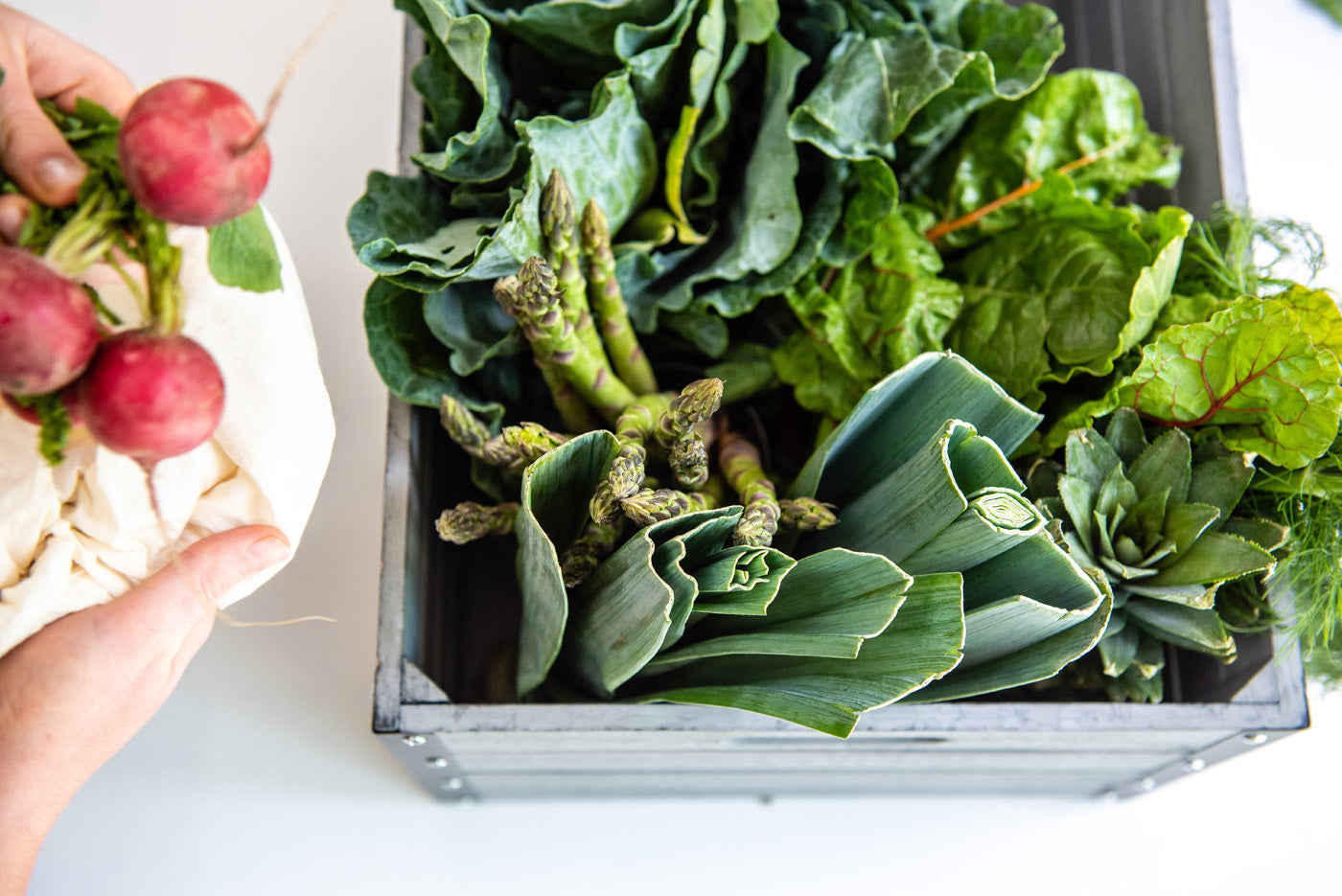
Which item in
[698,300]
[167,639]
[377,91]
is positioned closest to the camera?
[167,639]

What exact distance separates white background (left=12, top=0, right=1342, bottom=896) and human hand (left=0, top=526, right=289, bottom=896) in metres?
0.19

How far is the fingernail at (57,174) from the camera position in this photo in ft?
1.18

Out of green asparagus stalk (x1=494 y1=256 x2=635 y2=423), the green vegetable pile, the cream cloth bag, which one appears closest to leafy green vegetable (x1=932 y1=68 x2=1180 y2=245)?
the green vegetable pile

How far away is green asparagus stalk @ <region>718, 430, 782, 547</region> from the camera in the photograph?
1.56 ft

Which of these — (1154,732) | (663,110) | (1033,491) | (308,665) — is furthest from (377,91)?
(1154,732)

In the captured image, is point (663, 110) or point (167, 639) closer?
point (167, 639)

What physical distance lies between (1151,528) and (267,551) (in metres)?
0.45

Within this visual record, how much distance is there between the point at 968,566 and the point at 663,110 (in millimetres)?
325

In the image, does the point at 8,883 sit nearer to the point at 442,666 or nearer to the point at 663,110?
the point at 442,666

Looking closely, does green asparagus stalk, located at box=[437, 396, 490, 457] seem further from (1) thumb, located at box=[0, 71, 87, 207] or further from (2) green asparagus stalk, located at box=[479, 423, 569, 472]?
(1) thumb, located at box=[0, 71, 87, 207]

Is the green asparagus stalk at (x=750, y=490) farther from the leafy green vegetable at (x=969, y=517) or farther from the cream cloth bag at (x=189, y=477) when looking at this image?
the cream cloth bag at (x=189, y=477)

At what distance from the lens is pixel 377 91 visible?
0.80 meters

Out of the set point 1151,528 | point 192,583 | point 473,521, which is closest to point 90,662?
point 192,583

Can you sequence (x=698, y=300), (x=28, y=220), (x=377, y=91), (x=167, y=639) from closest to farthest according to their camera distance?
(x=28, y=220) → (x=167, y=639) → (x=698, y=300) → (x=377, y=91)
